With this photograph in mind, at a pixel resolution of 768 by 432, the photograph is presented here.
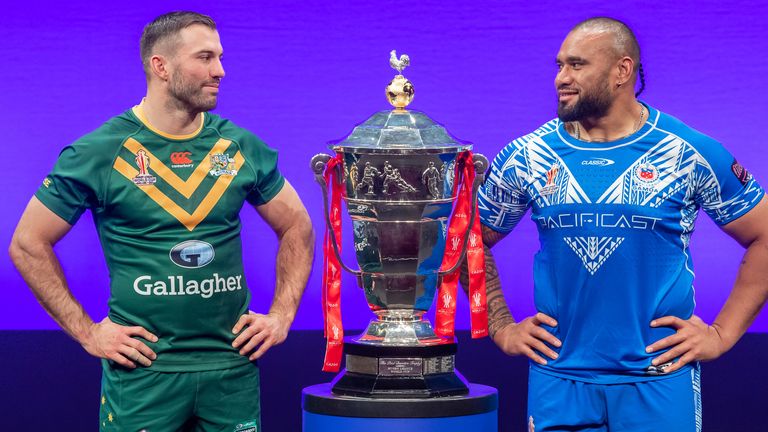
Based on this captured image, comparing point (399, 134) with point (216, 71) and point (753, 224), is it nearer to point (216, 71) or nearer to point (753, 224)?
point (216, 71)

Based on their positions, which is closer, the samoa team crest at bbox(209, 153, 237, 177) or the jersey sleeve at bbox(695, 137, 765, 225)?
the jersey sleeve at bbox(695, 137, 765, 225)

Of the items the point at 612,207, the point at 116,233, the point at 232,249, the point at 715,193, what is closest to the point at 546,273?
the point at 612,207

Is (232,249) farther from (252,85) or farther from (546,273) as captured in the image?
(252,85)

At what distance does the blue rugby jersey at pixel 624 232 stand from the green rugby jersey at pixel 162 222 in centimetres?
79

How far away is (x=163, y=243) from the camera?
3.20m

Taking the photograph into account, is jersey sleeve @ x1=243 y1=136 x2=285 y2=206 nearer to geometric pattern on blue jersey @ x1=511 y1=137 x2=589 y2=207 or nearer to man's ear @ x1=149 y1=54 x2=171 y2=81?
man's ear @ x1=149 y1=54 x2=171 y2=81

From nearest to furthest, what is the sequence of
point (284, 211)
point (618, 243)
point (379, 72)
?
point (618, 243)
point (284, 211)
point (379, 72)

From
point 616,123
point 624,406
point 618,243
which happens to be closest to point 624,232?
point 618,243

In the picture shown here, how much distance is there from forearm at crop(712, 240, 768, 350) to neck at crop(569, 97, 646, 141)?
0.40 meters

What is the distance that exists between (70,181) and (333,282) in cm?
67

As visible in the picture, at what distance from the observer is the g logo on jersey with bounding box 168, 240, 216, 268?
3205 mm

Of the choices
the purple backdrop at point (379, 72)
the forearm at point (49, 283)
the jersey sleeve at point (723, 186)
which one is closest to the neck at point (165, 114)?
the forearm at point (49, 283)

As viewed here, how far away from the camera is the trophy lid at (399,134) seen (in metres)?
3.15

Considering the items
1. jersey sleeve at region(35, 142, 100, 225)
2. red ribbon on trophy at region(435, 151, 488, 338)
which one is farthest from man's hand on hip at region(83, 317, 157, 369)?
red ribbon on trophy at region(435, 151, 488, 338)
